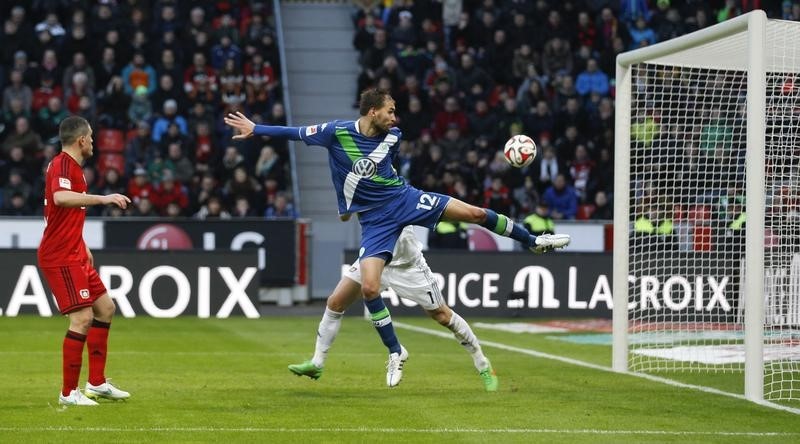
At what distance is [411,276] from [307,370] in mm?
1174

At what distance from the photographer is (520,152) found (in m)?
11.2

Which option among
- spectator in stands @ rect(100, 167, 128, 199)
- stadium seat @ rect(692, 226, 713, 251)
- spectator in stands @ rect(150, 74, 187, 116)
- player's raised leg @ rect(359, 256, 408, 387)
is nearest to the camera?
player's raised leg @ rect(359, 256, 408, 387)

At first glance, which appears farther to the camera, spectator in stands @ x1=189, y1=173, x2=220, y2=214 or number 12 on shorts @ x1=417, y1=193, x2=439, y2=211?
spectator in stands @ x1=189, y1=173, x2=220, y2=214

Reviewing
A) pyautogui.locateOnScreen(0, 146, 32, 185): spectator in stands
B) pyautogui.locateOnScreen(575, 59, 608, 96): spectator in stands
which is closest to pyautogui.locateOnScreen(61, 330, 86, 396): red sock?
pyautogui.locateOnScreen(0, 146, 32, 185): spectator in stands

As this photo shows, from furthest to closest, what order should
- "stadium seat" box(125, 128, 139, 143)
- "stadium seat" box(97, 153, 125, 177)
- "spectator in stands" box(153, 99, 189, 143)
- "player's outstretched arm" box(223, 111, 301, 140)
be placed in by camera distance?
"spectator in stands" box(153, 99, 189, 143) < "stadium seat" box(125, 128, 139, 143) < "stadium seat" box(97, 153, 125, 177) < "player's outstretched arm" box(223, 111, 301, 140)

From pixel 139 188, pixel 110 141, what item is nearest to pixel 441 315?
pixel 139 188

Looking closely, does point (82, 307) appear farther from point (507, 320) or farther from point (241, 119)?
point (507, 320)

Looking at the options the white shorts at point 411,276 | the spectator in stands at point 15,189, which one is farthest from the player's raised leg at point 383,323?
the spectator in stands at point 15,189

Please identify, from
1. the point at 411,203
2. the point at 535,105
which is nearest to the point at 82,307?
the point at 411,203

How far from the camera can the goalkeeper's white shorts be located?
10984 millimetres

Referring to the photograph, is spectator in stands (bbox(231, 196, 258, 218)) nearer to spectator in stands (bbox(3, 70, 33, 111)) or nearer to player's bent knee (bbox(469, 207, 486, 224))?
spectator in stands (bbox(3, 70, 33, 111))

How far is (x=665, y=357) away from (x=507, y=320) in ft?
20.8

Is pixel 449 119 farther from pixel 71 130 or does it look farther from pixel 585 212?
pixel 71 130

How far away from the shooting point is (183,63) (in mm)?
25688
